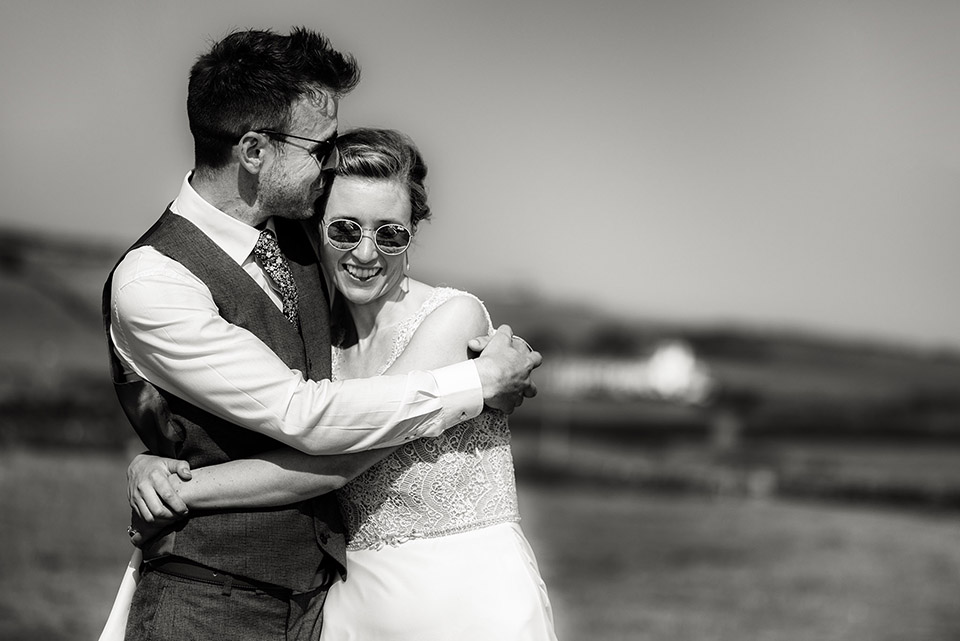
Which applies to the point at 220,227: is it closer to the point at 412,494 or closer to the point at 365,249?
the point at 365,249

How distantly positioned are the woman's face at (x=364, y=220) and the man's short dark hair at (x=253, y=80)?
0.71 ft

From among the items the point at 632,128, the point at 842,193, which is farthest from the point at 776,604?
the point at 632,128

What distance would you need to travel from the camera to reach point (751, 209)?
7.54m

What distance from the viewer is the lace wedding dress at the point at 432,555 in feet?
7.50

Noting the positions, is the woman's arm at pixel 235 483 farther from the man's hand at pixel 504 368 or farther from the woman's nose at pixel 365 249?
the woman's nose at pixel 365 249

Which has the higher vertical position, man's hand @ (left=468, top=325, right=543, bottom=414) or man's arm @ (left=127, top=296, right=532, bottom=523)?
man's hand @ (left=468, top=325, right=543, bottom=414)

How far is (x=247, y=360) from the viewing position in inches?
77.3

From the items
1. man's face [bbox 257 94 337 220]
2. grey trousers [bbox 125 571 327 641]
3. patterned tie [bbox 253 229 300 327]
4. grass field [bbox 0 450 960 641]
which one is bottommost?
grass field [bbox 0 450 960 641]

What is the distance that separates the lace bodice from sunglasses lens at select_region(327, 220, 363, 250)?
0.76 ft

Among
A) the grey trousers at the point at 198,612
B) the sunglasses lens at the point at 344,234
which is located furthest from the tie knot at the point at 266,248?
the grey trousers at the point at 198,612

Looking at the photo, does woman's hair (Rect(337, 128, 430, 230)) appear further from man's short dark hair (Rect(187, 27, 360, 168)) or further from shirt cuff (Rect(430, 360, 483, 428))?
shirt cuff (Rect(430, 360, 483, 428))

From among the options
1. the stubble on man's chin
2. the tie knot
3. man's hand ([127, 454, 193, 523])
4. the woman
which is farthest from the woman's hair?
man's hand ([127, 454, 193, 523])

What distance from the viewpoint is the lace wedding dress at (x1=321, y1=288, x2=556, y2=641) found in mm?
2285

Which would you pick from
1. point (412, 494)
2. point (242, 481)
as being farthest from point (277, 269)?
point (412, 494)
